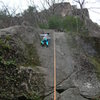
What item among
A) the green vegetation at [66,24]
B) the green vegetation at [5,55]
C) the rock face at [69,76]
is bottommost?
the rock face at [69,76]

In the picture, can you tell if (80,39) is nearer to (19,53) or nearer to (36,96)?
(19,53)

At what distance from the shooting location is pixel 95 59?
642 cm

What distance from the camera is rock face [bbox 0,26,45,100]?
407 cm

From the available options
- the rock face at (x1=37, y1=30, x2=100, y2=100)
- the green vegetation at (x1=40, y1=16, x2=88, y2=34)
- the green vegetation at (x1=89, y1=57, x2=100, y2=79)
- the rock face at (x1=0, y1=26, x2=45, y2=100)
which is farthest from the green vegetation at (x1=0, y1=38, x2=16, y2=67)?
the green vegetation at (x1=40, y1=16, x2=88, y2=34)

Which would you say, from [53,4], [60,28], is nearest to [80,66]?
[60,28]

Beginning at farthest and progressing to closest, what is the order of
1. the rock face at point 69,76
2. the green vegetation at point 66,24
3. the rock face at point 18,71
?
the green vegetation at point 66,24
the rock face at point 69,76
the rock face at point 18,71

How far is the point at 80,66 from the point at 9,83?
2579 mm

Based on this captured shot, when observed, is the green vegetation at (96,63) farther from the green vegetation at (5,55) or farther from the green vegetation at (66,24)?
→ the green vegetation at (66,24)

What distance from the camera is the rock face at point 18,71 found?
4066 millimetres

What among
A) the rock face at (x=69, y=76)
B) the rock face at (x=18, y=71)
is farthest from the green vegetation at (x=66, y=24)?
the rock face at (x=18, y=71)

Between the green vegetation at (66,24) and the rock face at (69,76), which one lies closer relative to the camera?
the rock face at (69,76)

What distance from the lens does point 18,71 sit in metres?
4.47

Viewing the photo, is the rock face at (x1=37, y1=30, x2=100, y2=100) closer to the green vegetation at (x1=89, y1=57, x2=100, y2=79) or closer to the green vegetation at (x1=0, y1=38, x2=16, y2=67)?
the green vegetation at (x1=89, y1=57, x2=100, y2=79)

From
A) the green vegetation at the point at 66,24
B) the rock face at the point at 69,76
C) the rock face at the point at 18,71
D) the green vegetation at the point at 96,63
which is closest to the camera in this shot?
the rock face at the point at 18,71
